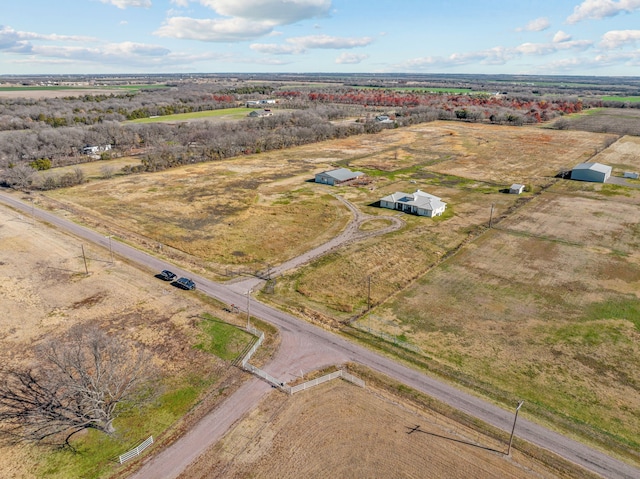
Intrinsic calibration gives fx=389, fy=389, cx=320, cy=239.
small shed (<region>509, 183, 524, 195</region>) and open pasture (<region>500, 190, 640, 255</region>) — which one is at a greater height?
small shed (<region>509, 183, 524, 195</region>)

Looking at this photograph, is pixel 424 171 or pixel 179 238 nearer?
pixel 179 238

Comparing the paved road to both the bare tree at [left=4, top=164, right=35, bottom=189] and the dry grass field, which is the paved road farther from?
the bare tree at [left=4, top=164, right=35, bottom=189]

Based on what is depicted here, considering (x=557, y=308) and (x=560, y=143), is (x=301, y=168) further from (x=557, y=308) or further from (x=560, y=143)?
(x=560, y=143)

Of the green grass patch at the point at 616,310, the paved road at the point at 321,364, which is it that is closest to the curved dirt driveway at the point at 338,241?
the paved road at the point at 321,364

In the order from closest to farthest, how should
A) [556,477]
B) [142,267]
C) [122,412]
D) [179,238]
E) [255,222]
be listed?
[556,477] → [122,412] → [142,267] → [179,238] → [255,222]

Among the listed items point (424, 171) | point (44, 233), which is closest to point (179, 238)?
point (44, 233)

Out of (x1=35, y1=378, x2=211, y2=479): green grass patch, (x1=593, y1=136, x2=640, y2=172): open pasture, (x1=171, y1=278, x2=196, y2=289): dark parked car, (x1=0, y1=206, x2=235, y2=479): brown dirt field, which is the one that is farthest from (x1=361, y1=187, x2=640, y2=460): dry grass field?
(x1=593, y1=136, x2=640, y2=172): open pasture

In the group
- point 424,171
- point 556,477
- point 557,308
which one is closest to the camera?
point 556,477

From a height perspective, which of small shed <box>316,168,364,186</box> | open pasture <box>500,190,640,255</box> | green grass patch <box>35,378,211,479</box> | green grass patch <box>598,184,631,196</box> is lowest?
green grass patch <box>35,378,211,479</box>
